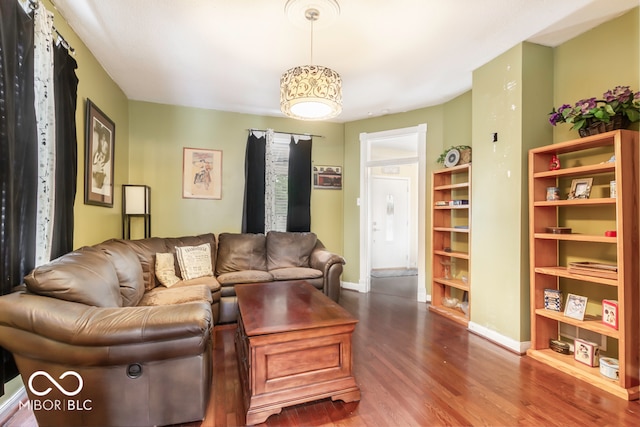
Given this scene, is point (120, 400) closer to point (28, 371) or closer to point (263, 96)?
point (28, 371)

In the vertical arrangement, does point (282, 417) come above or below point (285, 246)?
below

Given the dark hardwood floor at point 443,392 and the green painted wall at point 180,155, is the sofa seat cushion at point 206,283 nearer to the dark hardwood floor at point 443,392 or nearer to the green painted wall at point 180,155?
the dark hardwood floor at point 443,392

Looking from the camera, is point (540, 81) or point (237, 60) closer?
point (540, 81)

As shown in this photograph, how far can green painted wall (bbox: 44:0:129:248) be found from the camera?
2.47 m

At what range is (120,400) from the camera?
147 centimetres

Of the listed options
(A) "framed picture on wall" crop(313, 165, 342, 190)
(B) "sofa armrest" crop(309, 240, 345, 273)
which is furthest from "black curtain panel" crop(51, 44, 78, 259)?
(A) "framed picture on wall" crop(313, 165, 342, 190)

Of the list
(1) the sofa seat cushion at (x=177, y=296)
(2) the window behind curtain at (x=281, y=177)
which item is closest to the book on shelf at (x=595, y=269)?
(1) the sofa seat cushion at (x=177, y=296)

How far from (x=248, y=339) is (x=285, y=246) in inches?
91.9

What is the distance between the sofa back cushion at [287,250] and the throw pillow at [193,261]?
81 cm

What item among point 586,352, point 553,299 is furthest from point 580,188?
point 586,352

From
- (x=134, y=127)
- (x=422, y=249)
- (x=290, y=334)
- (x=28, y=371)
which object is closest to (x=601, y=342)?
(x=422, y=249)

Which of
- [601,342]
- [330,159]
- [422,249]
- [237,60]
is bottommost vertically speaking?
[601,342]

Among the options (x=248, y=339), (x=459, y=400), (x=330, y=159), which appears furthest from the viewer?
(x=330, y=159)

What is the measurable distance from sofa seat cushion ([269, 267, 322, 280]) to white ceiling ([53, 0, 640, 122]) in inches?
88.3
